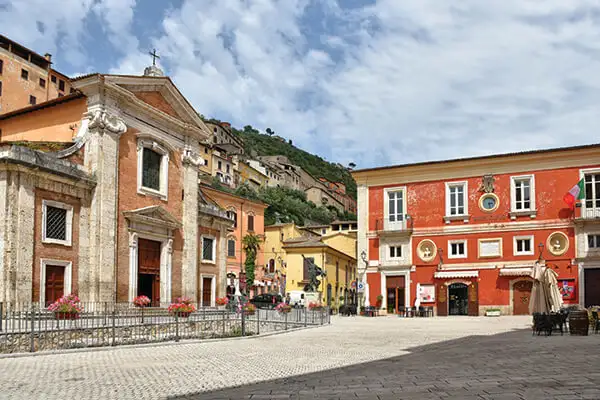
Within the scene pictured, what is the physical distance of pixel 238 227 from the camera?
2259 inches

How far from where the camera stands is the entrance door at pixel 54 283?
73.7ft

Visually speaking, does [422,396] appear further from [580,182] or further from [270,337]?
[580,182]

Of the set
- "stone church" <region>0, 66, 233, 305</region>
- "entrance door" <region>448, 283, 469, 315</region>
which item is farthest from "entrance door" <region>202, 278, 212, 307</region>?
"entrance door" <region>448, 283, 469, 315</region>

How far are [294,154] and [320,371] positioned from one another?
152995 millimetres

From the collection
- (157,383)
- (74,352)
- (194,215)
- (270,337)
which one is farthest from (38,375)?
(194,215)

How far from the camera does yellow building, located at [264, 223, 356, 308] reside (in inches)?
2117

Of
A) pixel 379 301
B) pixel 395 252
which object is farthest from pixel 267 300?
pixel 395 252

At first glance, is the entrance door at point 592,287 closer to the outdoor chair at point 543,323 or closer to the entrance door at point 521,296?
the entrance door at point 521,296

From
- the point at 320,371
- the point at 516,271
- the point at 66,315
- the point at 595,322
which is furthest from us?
the point at 516,271

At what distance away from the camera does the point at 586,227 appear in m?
35.6

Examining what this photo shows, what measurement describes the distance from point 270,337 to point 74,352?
7.58 m

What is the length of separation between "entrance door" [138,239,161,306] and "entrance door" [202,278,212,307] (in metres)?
4.36

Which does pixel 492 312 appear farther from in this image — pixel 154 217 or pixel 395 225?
pixel 154 217

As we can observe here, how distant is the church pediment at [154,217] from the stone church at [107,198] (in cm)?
5
